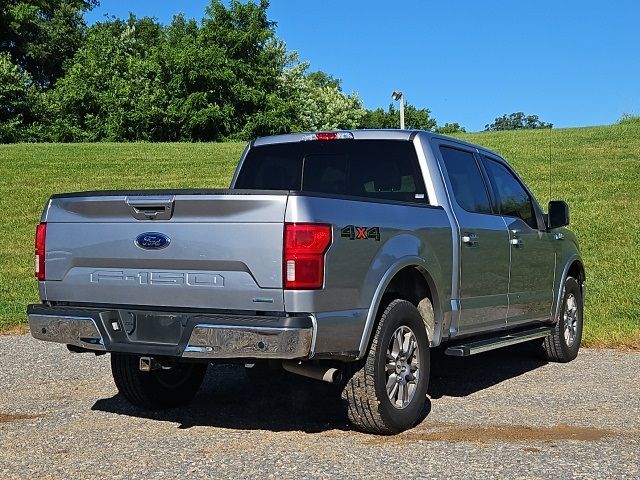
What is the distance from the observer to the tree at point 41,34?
6488 cm

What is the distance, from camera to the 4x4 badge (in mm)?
5281

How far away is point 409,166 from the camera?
6.80 meters

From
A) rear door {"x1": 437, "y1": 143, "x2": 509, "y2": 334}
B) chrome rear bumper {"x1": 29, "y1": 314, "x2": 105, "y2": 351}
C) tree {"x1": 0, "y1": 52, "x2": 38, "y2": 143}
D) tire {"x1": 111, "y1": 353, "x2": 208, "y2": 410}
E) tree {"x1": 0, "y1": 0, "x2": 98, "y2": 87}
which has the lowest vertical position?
tire {"x1": 111, "y1": 353, "x2": 208, "y2": 410}

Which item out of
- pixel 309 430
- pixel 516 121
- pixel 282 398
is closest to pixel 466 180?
pixel 282 398

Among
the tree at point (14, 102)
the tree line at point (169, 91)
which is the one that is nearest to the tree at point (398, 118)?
the tree line at point (169, 91)

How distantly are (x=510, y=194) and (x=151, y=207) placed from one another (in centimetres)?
365

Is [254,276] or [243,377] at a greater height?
[254,276]

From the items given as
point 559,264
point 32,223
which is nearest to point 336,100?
point 32,223

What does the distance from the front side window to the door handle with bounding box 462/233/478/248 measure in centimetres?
89

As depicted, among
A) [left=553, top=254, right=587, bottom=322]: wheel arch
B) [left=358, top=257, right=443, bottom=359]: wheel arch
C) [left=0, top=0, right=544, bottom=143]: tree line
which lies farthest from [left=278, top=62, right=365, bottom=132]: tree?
[left=358, top=257, right=443, bottom=359]: wheel arch

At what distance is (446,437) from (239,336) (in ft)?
5.05

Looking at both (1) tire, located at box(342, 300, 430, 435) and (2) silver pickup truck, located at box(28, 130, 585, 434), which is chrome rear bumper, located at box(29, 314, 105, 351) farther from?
(1) tire, located at box(342, 300, 430, 435)

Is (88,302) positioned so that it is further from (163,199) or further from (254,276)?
(254,276)

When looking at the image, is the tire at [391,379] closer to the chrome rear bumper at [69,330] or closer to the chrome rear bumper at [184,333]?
the chrome rear bumper at [184,333]
